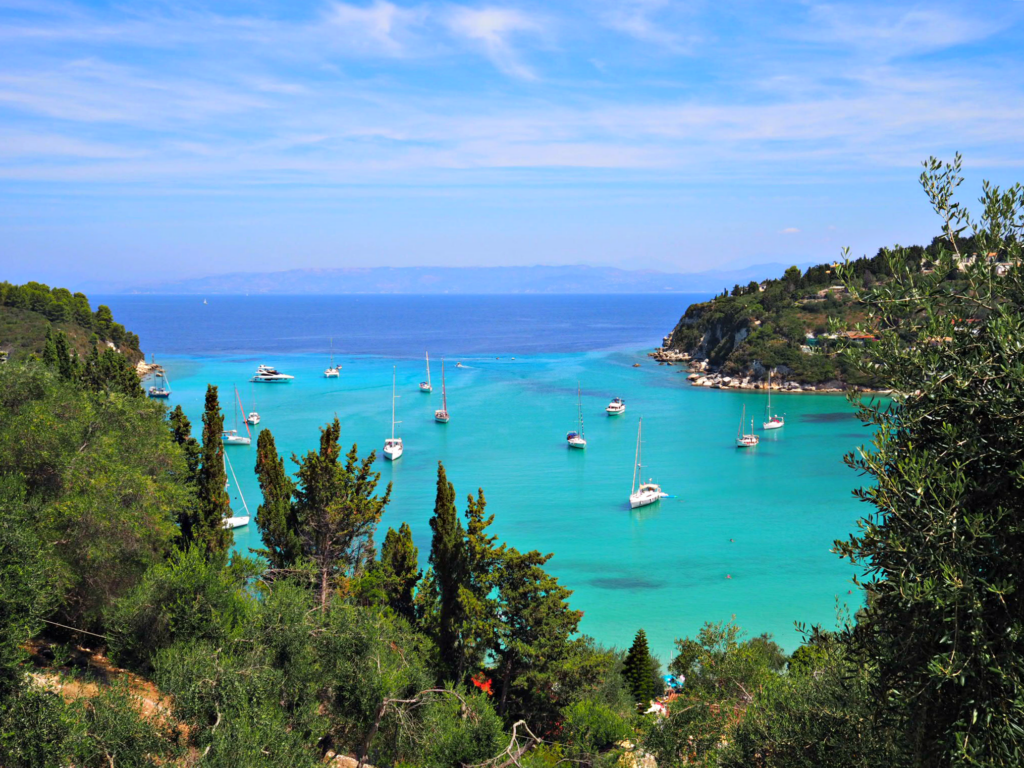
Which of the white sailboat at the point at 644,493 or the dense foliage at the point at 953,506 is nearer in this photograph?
the dense foliage at the point at 953,506

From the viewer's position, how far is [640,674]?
19.0m

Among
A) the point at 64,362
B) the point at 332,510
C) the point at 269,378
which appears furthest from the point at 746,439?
the point at 269,378

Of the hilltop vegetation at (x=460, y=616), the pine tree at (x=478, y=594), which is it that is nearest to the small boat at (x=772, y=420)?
the hilltop vegetation at (x=460, y=616)

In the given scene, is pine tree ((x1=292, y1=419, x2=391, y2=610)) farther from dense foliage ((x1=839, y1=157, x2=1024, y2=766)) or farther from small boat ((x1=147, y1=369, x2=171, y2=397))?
small boat ((x1=147, y1=369, x2=171, y2=397))

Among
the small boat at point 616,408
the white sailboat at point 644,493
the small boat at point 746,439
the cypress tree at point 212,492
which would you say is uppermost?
the cypress tree at point 212,492

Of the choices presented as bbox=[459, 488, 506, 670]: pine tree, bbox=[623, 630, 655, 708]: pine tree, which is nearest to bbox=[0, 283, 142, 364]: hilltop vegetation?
bbox=[459, 488, 506, 670]: pine tree

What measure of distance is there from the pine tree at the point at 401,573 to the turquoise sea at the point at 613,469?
8.40 meters

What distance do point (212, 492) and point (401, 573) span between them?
202 inches

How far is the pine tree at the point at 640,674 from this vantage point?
18.8 meters

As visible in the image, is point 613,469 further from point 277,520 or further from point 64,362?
point 64,362

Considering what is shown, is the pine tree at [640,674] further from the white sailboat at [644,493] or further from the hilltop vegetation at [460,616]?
the white sailboat at [644,493]

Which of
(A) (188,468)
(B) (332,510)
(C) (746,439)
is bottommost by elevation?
(C) (746,439)

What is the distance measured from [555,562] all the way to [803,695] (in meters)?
23.9

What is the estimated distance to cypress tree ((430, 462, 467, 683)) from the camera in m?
17.3
